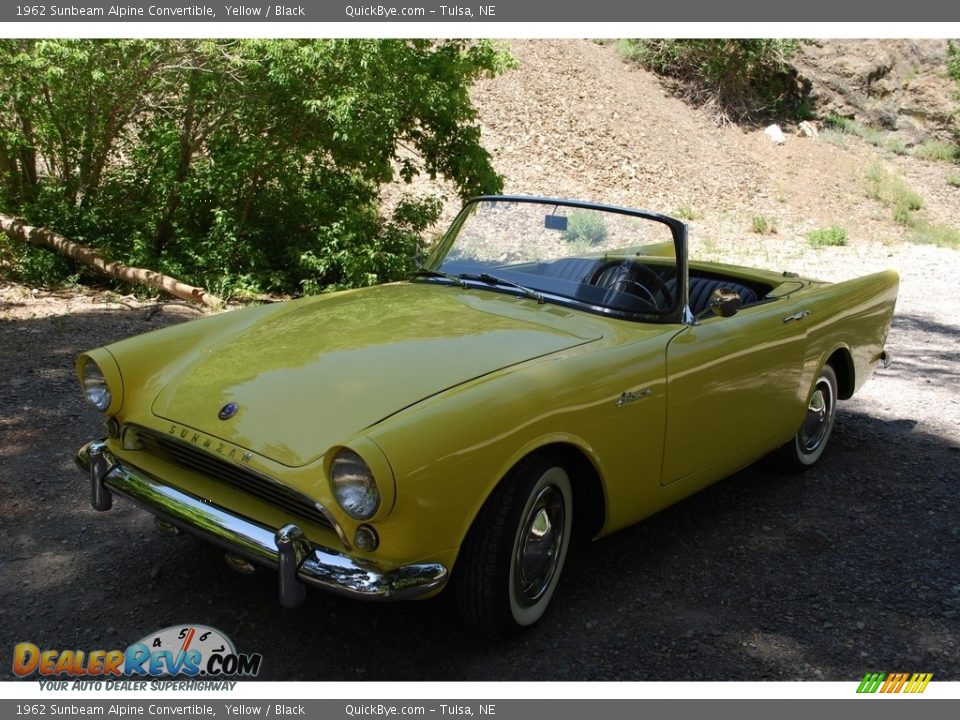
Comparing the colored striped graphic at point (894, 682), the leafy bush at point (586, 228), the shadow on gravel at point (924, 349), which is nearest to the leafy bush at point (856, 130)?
the shadow on gravel at point (924, 349)

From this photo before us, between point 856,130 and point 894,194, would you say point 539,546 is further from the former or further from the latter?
point 856,130

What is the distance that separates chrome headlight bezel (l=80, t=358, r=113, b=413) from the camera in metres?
3.41

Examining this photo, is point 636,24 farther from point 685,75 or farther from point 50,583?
point 685,75

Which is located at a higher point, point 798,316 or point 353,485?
point 798,316

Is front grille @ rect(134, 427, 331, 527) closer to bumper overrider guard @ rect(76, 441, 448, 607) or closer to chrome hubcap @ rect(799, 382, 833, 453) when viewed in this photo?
bumper overrider guard @ rect(76, 441, 448, 607)

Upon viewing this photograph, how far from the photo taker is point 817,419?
516 cm

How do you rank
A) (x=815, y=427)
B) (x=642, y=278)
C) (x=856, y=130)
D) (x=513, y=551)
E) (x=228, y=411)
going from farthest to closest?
(x=856, y=130) < (x=815, y=427) < (x=642, y=278) < (x=228, y=411) < (x=513, y=551)

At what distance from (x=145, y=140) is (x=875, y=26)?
6.86 m

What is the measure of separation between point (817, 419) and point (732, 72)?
705 inches

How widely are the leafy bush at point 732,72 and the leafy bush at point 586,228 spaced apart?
17819 millimetres

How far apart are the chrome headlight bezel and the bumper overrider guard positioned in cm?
55

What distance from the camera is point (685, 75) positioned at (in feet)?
70.6

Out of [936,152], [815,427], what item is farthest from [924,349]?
[936,152]

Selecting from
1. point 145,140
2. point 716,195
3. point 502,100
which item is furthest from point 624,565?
point 502,100
